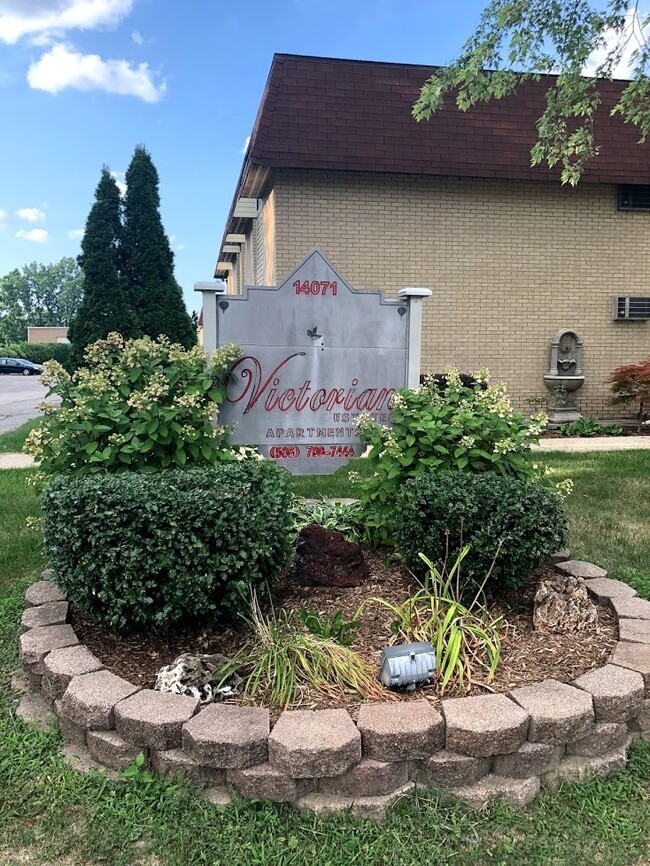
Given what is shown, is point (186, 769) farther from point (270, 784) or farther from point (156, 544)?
point (156, 544)

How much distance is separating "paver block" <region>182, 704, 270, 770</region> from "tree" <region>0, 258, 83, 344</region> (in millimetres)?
95414

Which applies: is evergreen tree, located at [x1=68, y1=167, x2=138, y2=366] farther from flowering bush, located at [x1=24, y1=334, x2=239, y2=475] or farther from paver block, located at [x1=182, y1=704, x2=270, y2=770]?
paver block, located at [x1=182, y1=704, x2=270, y2=770]

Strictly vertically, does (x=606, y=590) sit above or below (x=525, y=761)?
above

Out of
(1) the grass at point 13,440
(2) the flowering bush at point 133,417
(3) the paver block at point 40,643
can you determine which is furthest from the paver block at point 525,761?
(1) the grass at point 13,440

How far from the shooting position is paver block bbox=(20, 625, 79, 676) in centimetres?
290

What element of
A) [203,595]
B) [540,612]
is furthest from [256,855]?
[540,612]

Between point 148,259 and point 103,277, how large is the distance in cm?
102

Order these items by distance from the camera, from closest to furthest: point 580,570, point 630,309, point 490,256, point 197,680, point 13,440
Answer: point 197,680, point 580,570, point 13,440, point 490,256, point 630,309

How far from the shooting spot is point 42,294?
93875 mm

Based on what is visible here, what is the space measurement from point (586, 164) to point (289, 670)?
441 inches

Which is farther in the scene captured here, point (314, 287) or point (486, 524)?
point (314, 287)

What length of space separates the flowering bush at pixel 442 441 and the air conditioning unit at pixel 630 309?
936 centimetres

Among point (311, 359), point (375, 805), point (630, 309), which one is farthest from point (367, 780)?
point (630, 309)

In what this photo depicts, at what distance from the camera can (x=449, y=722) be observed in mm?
2299
